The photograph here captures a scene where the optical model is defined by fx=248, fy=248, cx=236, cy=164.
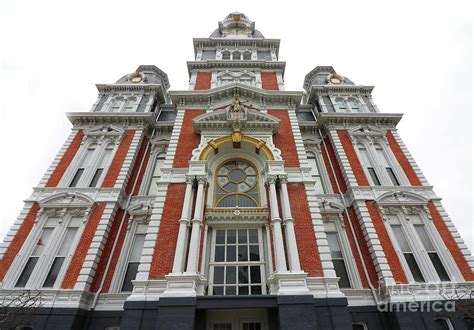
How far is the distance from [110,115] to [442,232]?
23850mm

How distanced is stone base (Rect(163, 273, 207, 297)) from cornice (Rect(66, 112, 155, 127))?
13.2 m

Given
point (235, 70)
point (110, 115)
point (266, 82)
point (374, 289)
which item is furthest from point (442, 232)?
point (110, 115)

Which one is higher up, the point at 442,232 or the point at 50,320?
the point at 442,232

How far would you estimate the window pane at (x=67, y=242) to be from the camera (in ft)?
44.6

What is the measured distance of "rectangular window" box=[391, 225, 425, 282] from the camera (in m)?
13.1

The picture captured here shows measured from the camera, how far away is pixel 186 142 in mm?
15828

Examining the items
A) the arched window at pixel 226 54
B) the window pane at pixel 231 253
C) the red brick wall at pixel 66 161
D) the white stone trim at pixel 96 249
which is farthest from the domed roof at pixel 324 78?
the red brick wall at pixel 66 161

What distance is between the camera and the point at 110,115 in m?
19.6

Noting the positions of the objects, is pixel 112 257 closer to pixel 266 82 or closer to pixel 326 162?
pixel 326 162

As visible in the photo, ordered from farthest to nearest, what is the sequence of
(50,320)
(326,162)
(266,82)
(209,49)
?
(209,49), (266,82), (326,162), (50,320)

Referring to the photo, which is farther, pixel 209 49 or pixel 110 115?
pixel 209 49

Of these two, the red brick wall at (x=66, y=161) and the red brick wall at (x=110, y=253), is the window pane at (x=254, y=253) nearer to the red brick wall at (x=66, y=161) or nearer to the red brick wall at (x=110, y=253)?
the red brick wall at (x=110, y=253)

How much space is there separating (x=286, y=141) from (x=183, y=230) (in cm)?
857

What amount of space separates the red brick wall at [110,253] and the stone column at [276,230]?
9.16 metres
